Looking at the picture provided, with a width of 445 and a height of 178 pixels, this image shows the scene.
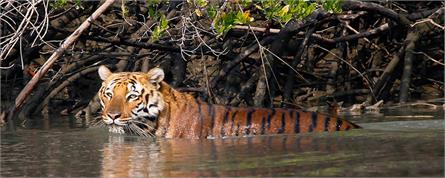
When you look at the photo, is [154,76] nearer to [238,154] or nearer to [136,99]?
[136,99]

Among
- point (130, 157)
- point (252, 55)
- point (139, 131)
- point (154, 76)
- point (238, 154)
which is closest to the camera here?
point (238, 154)

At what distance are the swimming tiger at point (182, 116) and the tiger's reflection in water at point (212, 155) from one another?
0.19m

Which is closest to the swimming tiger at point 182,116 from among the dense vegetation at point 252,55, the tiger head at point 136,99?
the tiger head at point 136,99

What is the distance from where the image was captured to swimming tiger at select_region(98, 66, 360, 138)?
8422 mm

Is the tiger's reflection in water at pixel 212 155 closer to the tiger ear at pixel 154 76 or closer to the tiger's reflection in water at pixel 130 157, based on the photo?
the tiger's reflection in water at pixel 130 157

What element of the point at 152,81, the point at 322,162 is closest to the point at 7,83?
the point at 152,81

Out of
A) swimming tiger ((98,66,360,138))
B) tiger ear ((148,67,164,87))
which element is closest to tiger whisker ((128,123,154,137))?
swimming tiger ((98,66,360,138))

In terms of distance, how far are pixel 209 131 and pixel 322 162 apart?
2210 millimetres

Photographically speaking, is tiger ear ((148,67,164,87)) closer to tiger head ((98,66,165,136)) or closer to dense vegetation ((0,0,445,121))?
tiger head ((98,66,165,136))

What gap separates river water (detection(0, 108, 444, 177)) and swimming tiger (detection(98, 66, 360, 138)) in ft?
0.61

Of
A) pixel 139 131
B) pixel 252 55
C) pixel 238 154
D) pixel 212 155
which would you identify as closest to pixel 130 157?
pixel 212 155

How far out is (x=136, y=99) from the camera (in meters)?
8.55

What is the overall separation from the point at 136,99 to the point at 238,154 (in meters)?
1.73

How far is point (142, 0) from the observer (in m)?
11.2
